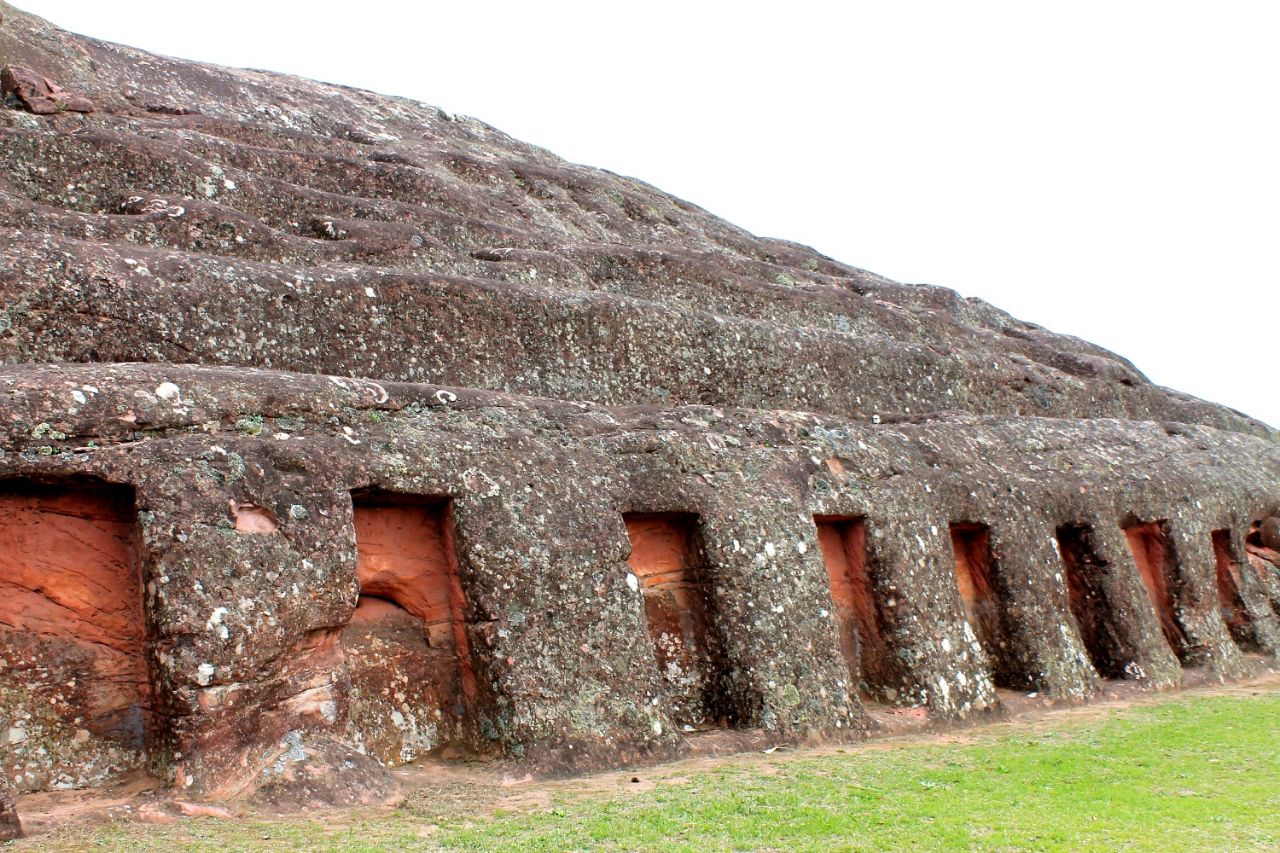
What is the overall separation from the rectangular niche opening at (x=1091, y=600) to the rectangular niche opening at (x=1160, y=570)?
1204mm

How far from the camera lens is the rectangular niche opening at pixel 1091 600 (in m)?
16.8

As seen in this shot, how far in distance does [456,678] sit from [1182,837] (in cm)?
632

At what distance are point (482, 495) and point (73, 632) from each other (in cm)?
368

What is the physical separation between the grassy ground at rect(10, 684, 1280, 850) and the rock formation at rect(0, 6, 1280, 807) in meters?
0.79

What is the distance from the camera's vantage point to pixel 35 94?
19.2 meters

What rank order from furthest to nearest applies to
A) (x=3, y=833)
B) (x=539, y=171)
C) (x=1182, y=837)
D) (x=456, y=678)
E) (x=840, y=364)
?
(x=539, y=171), (x=840, y=364), (x=456, y=678), (x=1182, y=837), (x=3, y=833)

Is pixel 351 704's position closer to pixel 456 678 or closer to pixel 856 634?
pixel 456 678

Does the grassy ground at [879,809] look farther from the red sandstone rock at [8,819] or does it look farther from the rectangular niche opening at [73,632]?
the rectangular niche opening at [73,632]

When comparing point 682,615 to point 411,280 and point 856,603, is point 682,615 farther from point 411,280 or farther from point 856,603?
point 411,280

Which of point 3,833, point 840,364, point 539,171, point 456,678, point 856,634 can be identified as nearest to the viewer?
point 3,833

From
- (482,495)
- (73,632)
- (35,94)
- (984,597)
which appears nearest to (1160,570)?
(984,597)

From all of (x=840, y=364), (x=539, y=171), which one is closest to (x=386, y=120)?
(x=539, y=171)

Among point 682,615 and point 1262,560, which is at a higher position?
point 682,615

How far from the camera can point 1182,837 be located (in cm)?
859
